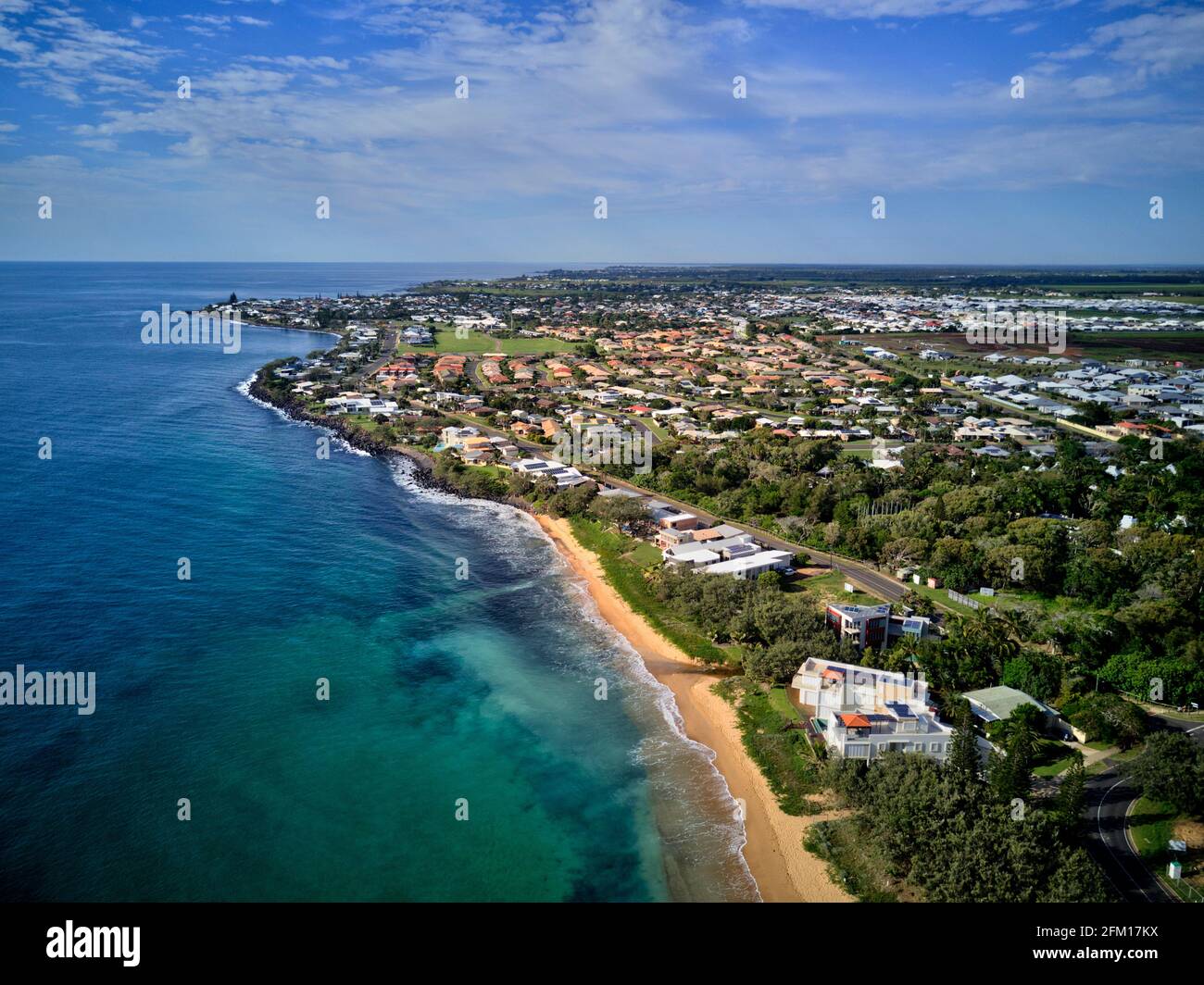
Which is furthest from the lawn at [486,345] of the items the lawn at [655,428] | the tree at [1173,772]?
the tree at [1173,772]

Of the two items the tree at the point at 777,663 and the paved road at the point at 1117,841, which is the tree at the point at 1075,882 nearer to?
the paved road at the point at 1117,841

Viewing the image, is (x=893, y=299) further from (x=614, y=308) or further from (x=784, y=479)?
(x=784, y=479)

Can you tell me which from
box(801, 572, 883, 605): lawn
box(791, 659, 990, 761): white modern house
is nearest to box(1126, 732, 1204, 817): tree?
box(791, 659, 990, 761): white modern house

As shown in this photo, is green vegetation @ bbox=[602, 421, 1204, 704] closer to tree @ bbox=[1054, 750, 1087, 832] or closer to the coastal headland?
tree @ bbox=[1054, 750, 1087, 832]

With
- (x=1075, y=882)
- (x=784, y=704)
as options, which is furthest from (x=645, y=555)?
(x=1075, y=882)

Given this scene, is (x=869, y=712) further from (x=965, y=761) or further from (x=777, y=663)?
(x=777, y=663)
